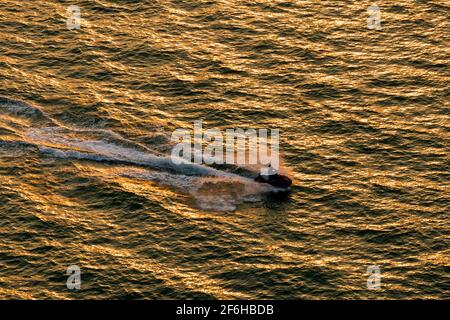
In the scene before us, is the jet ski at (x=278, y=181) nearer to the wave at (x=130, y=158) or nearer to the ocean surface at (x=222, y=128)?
the wave at (x=130, y=158)

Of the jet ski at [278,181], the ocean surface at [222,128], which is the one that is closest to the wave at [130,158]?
the ocean surface at [222,128]

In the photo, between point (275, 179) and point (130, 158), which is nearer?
point (275, 179)

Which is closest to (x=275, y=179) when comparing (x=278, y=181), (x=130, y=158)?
(x=278, y=181)

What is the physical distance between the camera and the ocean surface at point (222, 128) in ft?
310

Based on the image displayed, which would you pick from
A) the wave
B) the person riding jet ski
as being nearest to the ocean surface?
the wave

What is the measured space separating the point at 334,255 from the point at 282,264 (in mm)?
5596

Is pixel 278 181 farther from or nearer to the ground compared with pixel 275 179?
nearer to the ground

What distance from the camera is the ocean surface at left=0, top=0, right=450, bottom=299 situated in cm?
9444

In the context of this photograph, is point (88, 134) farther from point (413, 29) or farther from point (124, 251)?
point (413, 29)

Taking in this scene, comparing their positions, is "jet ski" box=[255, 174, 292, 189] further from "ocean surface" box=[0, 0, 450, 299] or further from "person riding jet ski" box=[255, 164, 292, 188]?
"ocean surface" box=[0, 0, 450, 299]

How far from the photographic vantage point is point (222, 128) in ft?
377

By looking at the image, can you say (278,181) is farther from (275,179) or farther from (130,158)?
(130,158)

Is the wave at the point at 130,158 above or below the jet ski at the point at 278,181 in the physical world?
above

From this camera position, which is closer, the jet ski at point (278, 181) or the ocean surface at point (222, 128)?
the ocean surface at point (222, 128)
